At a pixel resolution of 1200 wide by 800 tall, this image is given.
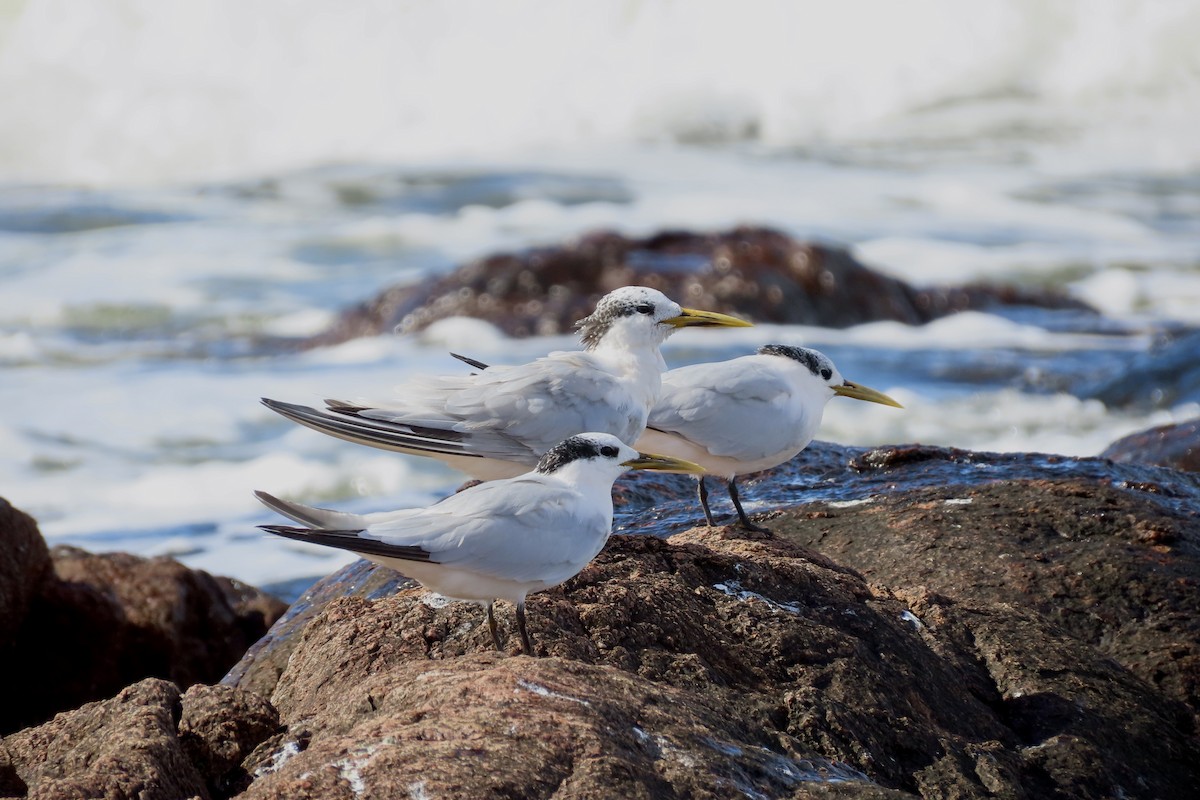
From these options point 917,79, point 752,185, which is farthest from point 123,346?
point 917,79

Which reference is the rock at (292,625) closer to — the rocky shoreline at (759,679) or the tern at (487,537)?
the rocky shoreline at (759,679)

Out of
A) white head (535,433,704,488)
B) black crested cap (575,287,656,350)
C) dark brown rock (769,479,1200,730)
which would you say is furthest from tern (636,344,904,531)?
white head (535,433,704,488)

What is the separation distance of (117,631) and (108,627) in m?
0.05

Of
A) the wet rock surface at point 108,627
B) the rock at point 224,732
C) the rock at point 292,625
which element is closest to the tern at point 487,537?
the rock at point 224,732

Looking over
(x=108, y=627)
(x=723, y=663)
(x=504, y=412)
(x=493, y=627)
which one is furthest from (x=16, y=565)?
(x=723, y=663)

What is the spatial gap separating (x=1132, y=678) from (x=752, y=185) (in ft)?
64.8

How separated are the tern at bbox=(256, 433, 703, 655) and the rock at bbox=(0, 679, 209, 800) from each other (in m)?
0.54

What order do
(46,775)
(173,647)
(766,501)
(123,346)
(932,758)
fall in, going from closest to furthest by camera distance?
(46,775) → (932,758) → (766,501) → (173,647) → (123,346)

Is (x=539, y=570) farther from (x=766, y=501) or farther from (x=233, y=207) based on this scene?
(x=233, y=207)

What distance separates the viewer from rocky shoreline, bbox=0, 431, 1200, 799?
3246 millimetres

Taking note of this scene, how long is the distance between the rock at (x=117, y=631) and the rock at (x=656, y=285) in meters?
7.05

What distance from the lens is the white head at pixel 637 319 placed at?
5633 mm

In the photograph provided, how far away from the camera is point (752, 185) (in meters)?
24.0

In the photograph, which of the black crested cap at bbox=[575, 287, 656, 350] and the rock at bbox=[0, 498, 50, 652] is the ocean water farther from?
the black crested cap at bbox=[575, 287, 656, 350]
